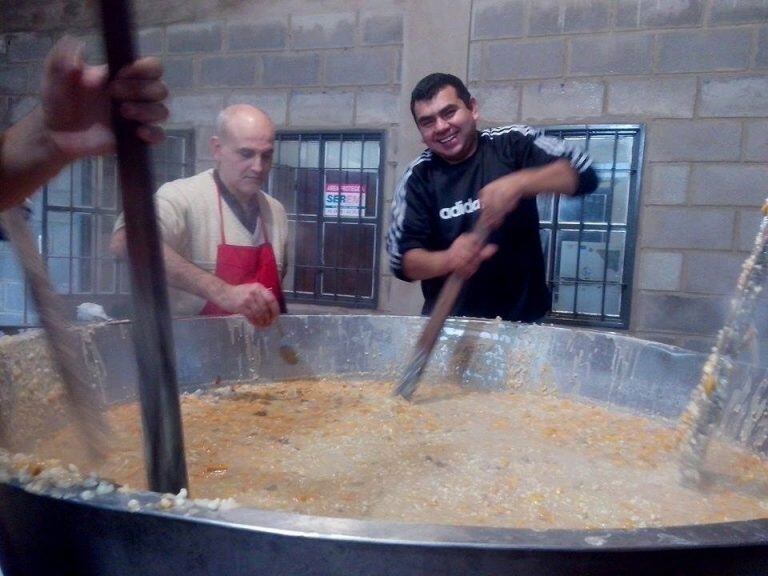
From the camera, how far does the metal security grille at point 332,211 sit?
4.01 metres

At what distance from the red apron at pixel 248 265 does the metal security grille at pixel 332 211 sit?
177 centimetres

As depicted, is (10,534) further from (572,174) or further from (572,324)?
(572,324)

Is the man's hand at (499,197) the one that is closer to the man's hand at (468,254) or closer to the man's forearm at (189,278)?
the man's hand at (468,254)

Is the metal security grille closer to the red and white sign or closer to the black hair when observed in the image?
→ the red and white sign

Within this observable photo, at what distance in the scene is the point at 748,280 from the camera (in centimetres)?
104

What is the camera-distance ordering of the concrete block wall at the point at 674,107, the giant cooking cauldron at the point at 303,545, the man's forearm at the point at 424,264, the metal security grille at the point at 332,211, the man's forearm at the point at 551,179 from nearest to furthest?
the giant cooking cauldron at the point at 303,545
the man's forearm at the point at 551,179
the man's forearm at the point at 424,264
the concrete block wall at the point at 674,107
the metal security grille at the point at 332,211

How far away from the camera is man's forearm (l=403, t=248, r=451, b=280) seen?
5.64 feet

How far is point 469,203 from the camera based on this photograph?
1960 millimetres

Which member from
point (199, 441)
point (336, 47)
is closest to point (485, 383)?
point (199, 441)

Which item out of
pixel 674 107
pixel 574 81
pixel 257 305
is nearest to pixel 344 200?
pixel 574 81

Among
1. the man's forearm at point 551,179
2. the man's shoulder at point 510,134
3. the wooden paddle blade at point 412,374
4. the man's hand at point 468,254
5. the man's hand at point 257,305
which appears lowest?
the wooden paddle blade at point 412,374

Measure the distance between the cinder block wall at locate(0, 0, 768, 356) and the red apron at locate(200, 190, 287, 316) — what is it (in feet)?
5.22

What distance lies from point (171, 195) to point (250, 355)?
27.8 inches

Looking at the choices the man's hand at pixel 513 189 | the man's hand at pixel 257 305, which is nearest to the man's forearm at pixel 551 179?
the man's hand at pixel 513 189
